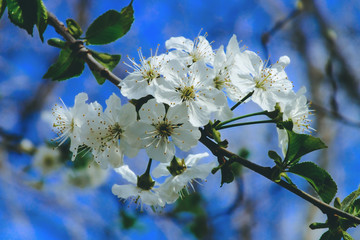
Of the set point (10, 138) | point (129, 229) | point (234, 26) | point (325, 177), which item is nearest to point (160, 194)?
point (325, 177)

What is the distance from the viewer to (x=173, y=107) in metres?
1.01

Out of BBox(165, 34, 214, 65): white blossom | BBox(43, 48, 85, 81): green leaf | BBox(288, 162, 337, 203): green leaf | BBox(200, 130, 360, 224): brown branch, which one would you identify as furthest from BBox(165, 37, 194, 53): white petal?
BBox(288, 162, 337, 203): green leaf

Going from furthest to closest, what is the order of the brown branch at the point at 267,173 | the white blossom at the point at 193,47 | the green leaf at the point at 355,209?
the white blossom at the point at 193,47 → the green leaf at the point at 355,209 → the brown branch at the point at 267,173

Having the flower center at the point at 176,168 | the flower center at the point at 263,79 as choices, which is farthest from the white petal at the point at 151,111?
the flower center at the point at 263,79

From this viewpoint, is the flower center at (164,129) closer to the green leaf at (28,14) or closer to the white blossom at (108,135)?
the white blossom at (108,135)

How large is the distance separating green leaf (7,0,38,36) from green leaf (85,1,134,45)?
18 cm

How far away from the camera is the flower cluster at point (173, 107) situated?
997 mm

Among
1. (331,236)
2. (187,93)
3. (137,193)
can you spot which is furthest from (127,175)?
(331,236)

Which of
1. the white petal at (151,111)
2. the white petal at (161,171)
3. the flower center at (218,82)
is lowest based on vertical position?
the white petal at (151,111)

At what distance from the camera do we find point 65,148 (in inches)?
88.6

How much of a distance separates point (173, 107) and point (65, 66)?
401mm

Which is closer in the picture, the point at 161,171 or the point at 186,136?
the point at 186,136

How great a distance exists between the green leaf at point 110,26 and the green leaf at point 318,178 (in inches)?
26.4

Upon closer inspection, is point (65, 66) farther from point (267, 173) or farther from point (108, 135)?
point (267, 173)
